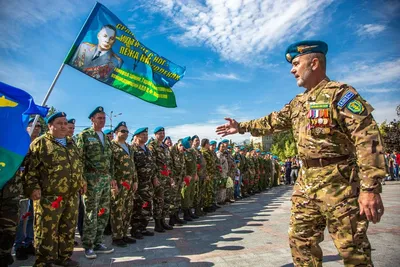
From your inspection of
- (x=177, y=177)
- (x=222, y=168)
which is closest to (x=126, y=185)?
(x=177, y=177)

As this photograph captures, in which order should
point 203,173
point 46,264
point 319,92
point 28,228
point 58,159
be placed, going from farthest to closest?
point 203,173 → point 28,228 → point 58,159 → point 46,264 → point 319,92

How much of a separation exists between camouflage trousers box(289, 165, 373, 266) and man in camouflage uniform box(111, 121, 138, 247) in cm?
326

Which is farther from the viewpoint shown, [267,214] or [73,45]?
[267,214]

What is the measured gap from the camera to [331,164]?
2.34 meters

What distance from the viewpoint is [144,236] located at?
553 cm

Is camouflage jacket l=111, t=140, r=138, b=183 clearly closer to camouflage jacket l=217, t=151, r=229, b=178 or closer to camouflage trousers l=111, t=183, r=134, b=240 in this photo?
camouflage trousers l=111, t=183, r=134, b=240

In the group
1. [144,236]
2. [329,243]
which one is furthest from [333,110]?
[144,236]

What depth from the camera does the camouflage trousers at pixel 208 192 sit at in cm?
870

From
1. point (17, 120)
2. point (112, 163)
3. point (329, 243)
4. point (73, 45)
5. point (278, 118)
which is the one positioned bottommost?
point (329, 243)

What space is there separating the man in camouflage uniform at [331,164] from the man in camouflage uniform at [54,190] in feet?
9.56

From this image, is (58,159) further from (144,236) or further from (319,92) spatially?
(319,92)

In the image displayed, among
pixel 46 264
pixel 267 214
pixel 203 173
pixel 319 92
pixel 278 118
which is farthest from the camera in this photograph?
pixel 203 173

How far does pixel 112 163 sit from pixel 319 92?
3670mm

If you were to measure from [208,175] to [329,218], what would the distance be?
6.75 m
